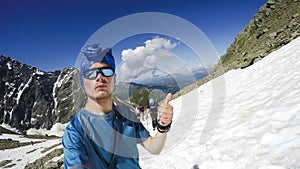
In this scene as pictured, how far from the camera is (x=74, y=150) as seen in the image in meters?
1.83

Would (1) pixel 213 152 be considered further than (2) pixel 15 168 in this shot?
No

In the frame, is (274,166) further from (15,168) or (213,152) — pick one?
(15,168)

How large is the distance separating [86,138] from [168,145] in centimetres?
609

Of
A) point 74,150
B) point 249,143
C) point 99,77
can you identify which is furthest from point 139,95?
point 74,150

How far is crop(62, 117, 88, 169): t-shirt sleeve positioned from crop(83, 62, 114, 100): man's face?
0.48 metres

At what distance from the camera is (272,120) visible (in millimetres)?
4477

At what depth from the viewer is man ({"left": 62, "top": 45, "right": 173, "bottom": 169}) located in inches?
76.1

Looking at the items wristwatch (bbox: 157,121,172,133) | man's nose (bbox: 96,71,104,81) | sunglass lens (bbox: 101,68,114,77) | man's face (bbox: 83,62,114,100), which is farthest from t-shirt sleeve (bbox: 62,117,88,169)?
wristwatch (bbox: 157,121,172,133)

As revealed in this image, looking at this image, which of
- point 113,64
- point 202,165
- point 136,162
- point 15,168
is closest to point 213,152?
point 202,165

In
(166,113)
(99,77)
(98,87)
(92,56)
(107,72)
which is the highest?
(92,56)

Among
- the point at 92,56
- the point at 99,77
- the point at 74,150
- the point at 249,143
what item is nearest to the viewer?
the point at 74,150

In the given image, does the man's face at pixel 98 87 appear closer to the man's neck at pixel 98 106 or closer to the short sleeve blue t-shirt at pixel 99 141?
the man's neck at pixel 98 106

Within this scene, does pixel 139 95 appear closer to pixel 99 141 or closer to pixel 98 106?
pixel 98 106

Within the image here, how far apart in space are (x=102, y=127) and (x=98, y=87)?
0.55m
